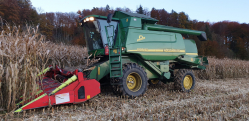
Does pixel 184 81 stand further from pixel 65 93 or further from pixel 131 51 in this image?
pixel 65 93

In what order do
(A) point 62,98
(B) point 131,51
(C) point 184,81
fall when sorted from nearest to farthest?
(A) point 62,98, (B) point 131,51, (C) point 184,81

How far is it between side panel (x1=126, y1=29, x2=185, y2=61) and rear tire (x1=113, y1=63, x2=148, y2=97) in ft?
1.51

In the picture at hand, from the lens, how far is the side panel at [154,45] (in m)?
4.48

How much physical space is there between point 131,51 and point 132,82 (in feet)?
2.54

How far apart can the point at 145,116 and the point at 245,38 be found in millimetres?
43950

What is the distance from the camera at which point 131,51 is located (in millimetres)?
4410

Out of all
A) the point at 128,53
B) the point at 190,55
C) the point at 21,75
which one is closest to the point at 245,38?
the point at 190,55

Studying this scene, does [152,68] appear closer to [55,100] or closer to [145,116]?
[145,116]

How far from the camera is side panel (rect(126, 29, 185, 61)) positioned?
448cm

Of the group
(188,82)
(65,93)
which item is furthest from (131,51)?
(188,82)

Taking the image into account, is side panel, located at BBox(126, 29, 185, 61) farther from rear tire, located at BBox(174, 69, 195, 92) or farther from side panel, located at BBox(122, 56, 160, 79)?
rear tire, located at BBox(174, 69, 195, 92)

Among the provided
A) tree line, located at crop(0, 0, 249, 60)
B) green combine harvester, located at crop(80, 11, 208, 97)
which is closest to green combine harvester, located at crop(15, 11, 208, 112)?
green combine harvester, located at crop(80, 11, 208, 97)

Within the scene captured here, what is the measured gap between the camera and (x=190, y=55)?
614 centimetres

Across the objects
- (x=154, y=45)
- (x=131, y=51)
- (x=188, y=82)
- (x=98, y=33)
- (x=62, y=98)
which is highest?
(x=98, y=33)
